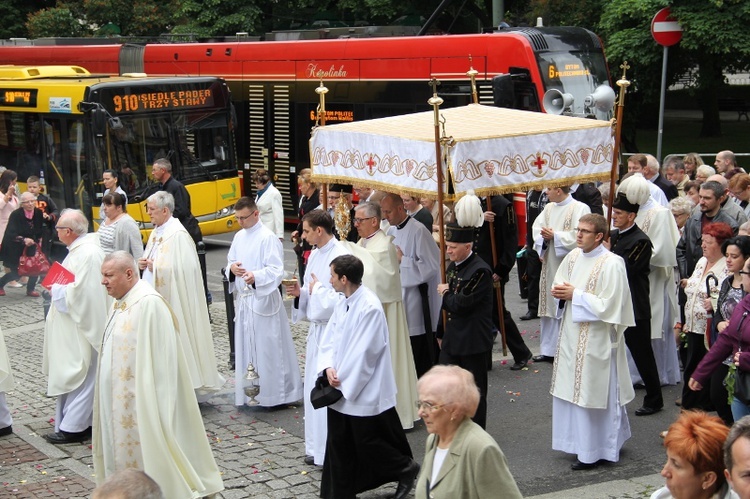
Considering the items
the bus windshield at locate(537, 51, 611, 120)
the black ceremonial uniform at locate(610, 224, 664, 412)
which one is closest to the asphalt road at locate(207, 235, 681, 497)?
the black ceremonial uniform at locate(610, 224, 664, 412)

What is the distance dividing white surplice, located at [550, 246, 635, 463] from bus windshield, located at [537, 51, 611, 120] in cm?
843

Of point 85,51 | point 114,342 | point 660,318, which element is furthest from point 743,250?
point 85,51

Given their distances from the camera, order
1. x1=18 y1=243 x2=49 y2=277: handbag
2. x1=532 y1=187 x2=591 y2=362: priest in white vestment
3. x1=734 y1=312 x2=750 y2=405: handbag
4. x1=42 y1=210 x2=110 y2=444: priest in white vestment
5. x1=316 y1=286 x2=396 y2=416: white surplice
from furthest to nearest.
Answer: x1=18 y1=243 x2=49 y2=277: handbag → x1=532 y1=187 x2=591 y2=362: priest in white vestment → x1=42 y1=210 x2=110 y2=444: priest in white vestment → x1=316 y1=286 x2=396 y2=416: white surplice → x1=734 y1=312 x2=750 y2=405: handbag

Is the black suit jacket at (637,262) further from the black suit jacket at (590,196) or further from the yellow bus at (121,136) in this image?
the yellow bus at (121,136)

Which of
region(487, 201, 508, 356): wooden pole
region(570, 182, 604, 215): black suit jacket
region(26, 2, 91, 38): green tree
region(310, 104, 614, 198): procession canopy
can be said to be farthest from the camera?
region(26, 2, 91, 38): green tree

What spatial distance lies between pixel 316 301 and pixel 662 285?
11.8 ft

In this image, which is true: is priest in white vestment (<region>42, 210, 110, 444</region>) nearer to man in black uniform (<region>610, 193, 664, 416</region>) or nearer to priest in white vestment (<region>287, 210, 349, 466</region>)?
priest in white vestment (<region>287, 210, 349, 466</region>)

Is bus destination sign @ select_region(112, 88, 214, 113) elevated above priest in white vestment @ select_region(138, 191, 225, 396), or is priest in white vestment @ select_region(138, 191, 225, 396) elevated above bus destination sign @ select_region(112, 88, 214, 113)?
bus destination sign @ select_region(112, 88, 214, 113)

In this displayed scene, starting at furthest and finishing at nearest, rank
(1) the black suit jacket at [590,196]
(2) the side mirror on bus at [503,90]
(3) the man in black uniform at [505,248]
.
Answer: (2) the side mirror on bus at [503,90]
(1) the black suit jacket at [590,196]
(3) the man in black uniform at [505,248]

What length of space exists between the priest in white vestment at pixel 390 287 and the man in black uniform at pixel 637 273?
1769mm

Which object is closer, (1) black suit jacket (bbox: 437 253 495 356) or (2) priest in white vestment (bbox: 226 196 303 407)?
(1) black suit jacket (bbox: 437 253 495 356)

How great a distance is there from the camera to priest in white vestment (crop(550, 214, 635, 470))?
7695 mm

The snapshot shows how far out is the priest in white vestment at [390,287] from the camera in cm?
850

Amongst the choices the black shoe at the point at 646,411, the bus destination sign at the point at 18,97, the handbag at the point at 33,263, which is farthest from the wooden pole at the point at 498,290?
the bus destination sign at the point at 18,97
